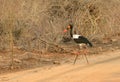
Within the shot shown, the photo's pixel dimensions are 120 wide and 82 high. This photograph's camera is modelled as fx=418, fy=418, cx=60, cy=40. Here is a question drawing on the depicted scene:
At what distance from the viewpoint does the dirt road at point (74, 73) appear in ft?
33.3

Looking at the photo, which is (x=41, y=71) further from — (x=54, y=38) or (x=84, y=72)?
(x=54, y=38)

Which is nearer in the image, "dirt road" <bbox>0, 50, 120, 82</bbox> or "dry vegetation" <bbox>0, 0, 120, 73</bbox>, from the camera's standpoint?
"dirt road" <bbox>0, 50, 120, 82</bbox>

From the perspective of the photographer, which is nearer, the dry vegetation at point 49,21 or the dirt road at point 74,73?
the dirt road at point 74,73

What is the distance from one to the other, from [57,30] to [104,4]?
11.4 ft

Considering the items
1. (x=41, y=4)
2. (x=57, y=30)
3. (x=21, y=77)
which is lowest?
(x=21, y=77)

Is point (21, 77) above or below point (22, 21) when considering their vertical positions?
below

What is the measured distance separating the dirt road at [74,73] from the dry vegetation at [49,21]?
1.79m

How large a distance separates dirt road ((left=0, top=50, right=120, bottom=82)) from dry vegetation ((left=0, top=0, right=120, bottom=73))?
1794 mm

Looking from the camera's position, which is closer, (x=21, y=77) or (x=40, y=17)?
(x=21, y=77)

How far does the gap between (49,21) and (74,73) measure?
5.55 meters

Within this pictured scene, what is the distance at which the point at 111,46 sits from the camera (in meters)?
15.8

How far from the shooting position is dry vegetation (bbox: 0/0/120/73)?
1411 centimetres

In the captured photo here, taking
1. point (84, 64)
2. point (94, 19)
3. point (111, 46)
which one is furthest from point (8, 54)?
point (94, 19)

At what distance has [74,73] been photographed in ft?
35.3
